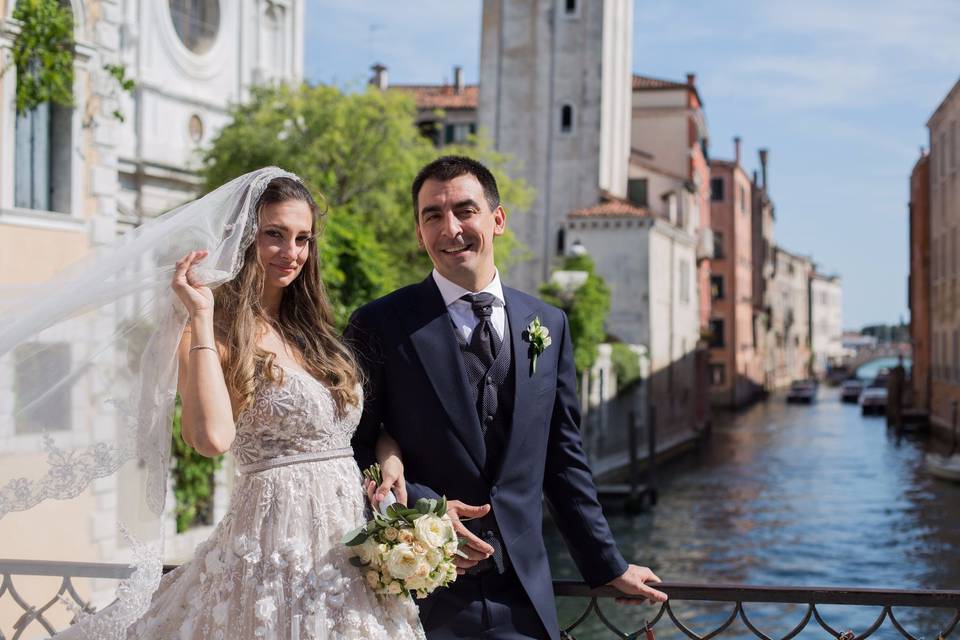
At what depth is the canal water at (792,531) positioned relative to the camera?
58.9 ft

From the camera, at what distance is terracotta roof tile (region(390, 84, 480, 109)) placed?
1673 inches

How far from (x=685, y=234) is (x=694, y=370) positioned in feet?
21.3

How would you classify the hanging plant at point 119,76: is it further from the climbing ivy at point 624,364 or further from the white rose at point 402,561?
the climbing ivy at point 624,364

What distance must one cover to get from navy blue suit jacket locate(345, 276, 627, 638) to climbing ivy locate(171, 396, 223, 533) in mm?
13354

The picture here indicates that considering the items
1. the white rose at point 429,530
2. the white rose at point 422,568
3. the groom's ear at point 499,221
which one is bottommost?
the white rose at point 422,568

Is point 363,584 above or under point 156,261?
under

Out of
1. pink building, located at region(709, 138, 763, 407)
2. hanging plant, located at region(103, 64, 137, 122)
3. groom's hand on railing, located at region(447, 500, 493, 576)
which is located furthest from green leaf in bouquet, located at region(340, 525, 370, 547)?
pink building, located at region(709, 138, 763, 407)

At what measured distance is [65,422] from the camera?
11.1 ft

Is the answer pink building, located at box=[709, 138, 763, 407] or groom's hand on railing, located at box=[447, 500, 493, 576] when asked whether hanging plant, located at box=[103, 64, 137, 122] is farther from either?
pink building, located at box=[709, 138, 763, 407]

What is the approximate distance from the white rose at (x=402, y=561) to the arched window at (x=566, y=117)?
33.6 meters

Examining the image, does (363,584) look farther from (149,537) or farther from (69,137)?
(69,137)

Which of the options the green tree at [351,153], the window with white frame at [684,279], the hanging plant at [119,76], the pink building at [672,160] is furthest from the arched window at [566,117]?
the hanging plant at [119,76]

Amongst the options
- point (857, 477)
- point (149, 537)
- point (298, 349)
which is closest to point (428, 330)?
point (298, 349)

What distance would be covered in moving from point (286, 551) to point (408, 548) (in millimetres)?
344
